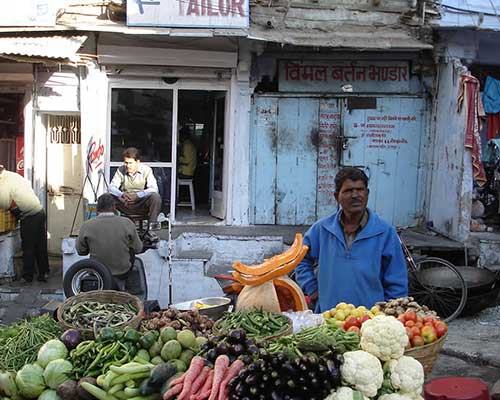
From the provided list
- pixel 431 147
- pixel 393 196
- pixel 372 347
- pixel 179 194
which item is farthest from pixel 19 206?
pixel 372 347

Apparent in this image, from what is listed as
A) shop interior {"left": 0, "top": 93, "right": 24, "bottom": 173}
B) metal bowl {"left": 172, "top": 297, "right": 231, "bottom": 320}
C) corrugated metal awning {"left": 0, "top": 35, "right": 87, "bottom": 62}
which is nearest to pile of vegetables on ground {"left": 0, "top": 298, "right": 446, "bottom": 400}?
metal bowl {"left": 172, "top": 297, "right": 231, "bottom": 320}

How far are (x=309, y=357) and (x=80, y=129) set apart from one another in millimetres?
9448

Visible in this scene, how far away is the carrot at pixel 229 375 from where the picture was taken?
2850mm

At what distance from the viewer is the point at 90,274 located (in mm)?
7426

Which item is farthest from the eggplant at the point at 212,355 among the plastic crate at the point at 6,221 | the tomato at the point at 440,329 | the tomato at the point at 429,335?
the plastic crate at the point at 6,221

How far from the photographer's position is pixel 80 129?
11.5m

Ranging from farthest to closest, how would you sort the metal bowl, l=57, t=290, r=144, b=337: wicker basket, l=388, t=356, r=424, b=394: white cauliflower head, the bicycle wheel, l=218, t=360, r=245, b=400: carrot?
the bicycle wheel → the metal bowl → l=57, t=290, r=144, b=337: wicker basket → l=388, t=356, r=424, b=394: white cauliflower head → l=218, t=360, r=245, b=400: carrot

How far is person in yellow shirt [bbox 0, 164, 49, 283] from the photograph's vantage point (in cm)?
984

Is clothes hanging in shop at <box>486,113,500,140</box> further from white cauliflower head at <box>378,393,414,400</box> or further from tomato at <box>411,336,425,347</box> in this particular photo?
white cauliflower head at <box>378,393,414,400</box>

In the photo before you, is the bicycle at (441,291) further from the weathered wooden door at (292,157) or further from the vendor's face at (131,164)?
the vendor's face at (131,164)

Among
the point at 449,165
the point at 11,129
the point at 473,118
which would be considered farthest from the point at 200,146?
the point at 473,118

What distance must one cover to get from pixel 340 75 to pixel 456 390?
8.30 m

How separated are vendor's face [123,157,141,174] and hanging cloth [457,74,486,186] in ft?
16.7

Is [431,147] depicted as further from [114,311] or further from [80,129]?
[114,311]
